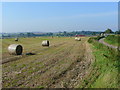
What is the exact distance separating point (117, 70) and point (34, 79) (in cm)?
499

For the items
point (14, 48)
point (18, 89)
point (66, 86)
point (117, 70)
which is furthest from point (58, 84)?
point (14, 48)

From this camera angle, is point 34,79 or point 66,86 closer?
point 66,86

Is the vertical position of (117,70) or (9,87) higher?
(117,70)

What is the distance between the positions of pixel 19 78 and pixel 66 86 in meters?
3.46

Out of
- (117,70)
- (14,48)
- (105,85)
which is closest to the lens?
(105,85)

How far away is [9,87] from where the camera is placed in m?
10.5

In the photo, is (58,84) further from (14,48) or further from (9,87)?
(14,48)

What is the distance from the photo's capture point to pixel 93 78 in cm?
1162

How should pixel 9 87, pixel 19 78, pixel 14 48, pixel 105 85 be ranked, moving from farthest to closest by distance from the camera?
pixel 14 48 → pixel 19 78 → pixel 9 87 → pixel 105 85

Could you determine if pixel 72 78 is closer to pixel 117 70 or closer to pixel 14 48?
pixel 117 70

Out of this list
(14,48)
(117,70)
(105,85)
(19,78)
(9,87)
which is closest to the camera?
(105,85)

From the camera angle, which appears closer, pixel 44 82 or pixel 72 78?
pixel 44 82

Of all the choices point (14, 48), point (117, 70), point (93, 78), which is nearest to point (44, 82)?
point (93, 78)

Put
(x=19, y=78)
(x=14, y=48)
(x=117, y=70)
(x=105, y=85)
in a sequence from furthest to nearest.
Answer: (x=14, y=48) → (x=19, y=78) → (x=117, y=70) → (x=105, y=85)
